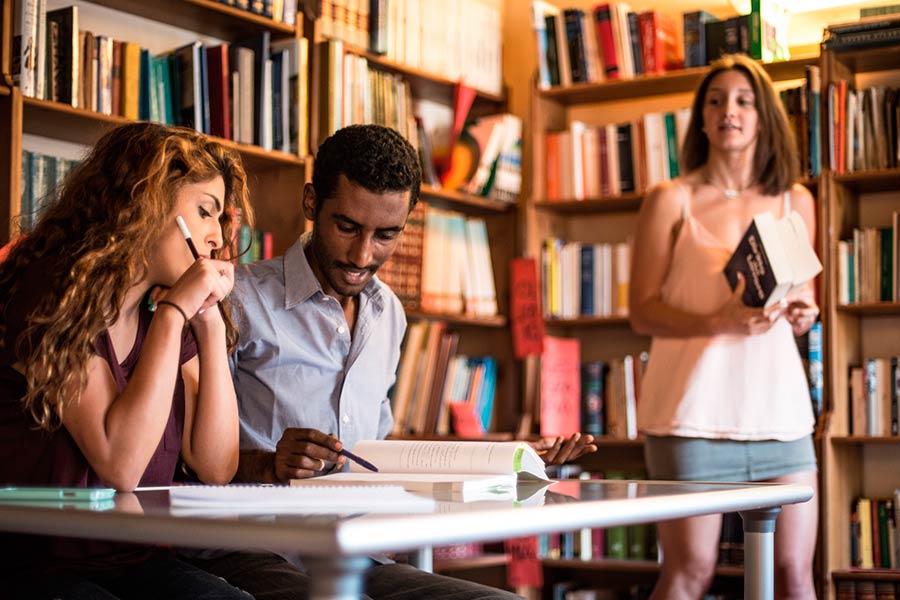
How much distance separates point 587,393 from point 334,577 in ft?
9.50

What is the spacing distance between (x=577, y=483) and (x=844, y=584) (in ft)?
6.09

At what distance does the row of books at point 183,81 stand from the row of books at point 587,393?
3.67 ft

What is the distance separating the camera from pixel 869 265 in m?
3.32

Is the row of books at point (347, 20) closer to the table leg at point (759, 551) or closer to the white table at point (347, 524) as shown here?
the table leg at point (759, 551)

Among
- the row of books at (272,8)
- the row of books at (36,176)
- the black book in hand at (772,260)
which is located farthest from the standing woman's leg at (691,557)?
the row of books at (272,8)

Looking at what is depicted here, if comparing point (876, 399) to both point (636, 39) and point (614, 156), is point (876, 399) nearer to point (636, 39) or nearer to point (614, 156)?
point (614, 156)

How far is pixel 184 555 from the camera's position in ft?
5.57

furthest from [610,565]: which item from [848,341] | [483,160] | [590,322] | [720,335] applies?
[483,160]

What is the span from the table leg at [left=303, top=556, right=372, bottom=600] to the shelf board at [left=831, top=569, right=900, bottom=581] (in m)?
2.58

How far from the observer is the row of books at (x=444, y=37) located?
352 centimetres

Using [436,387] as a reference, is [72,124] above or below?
above

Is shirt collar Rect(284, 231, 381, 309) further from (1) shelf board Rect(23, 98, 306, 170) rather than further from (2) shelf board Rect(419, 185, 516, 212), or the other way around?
(2) shelf board Rect(419, 185, 516, 212)

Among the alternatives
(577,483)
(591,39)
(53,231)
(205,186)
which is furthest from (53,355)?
(591,39)

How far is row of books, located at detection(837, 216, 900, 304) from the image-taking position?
330cm
